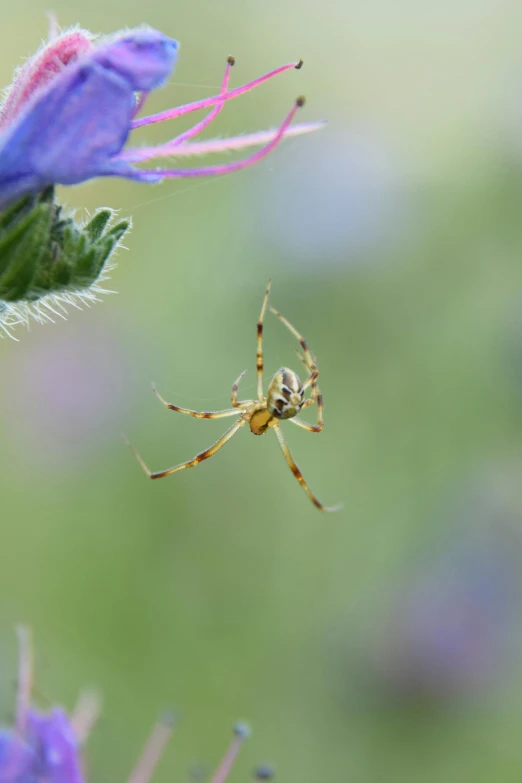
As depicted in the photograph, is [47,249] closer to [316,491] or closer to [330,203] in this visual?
[316,491]

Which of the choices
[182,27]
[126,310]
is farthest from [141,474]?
[182,27]

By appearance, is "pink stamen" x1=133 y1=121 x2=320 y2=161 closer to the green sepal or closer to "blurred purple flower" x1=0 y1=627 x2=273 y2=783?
the green sepal

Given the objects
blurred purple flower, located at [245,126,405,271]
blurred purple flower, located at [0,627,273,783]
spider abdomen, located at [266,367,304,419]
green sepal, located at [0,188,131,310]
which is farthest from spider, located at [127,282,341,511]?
blurred purple flower, located at [245,126,405,271]

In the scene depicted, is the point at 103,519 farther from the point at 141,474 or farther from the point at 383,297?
the point at 383,297

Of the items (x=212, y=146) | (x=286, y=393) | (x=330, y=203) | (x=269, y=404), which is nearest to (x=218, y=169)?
(x=212, y=146)

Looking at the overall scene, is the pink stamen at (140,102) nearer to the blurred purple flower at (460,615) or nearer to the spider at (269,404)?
the spider at (269,404)

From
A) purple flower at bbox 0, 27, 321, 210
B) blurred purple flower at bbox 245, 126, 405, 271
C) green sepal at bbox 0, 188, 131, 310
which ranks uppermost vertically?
blurred purple flower at bbox 245, 126, 405, 271
